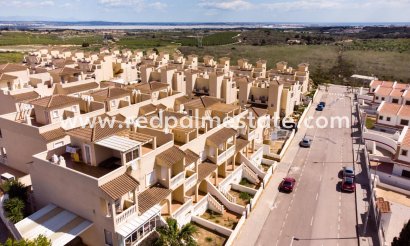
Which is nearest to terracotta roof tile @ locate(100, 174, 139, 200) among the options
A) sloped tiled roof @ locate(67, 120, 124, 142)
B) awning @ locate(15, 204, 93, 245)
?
awning @ locate(15, 204, 93, 245)

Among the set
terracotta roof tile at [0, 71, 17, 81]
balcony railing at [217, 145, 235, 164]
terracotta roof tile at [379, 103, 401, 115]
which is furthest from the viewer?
terracotta roof tile at [379, 103, 401, 115]

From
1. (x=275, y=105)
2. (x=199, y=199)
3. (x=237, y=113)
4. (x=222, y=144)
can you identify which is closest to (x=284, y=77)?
(x=275, y=105)

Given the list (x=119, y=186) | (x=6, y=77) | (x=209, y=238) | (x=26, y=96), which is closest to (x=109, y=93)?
(x=26, y=96)

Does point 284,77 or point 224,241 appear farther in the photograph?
point 284,77

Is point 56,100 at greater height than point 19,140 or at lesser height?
greater

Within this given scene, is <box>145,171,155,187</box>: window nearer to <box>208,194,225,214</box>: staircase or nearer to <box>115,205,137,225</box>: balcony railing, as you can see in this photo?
<box>115,205,137,225</box>: balcony railing

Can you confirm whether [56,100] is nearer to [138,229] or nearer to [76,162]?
[76,162]

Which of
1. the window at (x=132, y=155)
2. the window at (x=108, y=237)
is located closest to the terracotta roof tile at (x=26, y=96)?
the window at (x=132, y=155)
